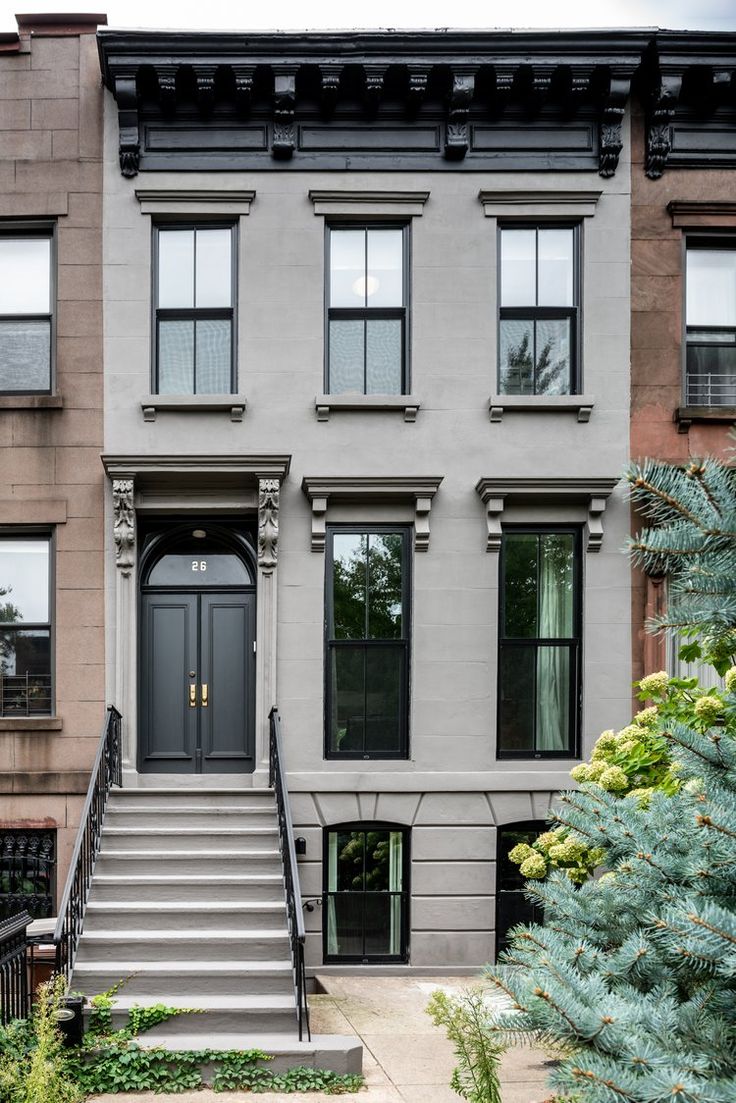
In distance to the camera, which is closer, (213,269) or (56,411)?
(56,411)

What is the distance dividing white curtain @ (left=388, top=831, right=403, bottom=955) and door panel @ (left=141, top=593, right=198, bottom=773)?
7.88 feet

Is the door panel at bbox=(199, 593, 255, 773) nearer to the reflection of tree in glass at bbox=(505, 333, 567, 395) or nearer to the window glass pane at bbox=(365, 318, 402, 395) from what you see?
the window glass pane at bbox=(365, 318, 402, 395)

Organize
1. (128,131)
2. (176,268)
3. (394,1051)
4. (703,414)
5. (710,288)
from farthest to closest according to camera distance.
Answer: (710,288) < (176,268) < (703,414) < (128,131) < (394,1051)

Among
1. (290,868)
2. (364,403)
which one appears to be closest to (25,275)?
(364,403)

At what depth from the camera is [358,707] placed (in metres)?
9.84

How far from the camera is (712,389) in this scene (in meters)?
10.1

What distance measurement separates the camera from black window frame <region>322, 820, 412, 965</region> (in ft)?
31.1

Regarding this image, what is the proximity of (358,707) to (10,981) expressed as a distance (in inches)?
171

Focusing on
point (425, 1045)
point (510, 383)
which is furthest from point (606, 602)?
point (425, 1045)

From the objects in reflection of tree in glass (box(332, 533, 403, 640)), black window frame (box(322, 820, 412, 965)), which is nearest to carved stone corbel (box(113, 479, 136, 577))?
reflection of tree in glass (box(332, 533, 403, 640))

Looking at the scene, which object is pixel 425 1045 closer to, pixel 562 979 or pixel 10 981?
pixel 10 981

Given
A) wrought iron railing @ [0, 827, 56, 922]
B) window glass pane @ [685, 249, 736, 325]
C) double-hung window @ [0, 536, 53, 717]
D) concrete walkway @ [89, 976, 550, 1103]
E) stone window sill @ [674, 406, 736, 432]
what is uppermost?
window glass pane @ [685, 249, 736, 325]

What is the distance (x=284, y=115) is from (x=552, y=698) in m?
7.13

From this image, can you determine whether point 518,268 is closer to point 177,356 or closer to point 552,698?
point 177,356
